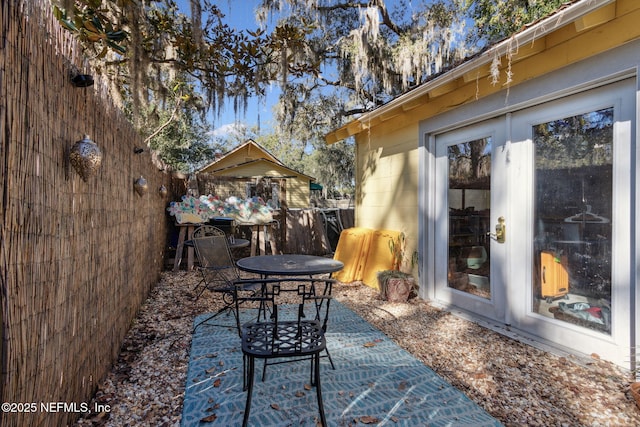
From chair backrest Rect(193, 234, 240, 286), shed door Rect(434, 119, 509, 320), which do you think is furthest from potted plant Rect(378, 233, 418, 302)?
chair backrest Rect(193, 234, 240, 286)

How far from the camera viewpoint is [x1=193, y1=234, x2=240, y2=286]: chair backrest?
12.6ft

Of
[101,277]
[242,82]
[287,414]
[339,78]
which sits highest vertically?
[339,78]

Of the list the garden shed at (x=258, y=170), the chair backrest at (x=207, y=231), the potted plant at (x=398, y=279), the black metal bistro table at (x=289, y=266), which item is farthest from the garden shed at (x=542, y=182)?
the garden shed at (x=258, y=170)

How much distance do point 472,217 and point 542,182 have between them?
0.89 metres

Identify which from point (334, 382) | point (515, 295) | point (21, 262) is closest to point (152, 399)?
point (334, 382)

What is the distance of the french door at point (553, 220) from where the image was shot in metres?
2.52

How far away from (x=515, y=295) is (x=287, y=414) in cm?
247

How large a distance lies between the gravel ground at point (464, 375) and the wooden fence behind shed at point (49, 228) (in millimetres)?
259

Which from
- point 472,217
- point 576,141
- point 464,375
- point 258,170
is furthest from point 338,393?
point 258,170

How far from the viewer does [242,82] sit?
18.2 feet

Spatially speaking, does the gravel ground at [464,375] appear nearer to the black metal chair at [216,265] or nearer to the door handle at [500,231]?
the black metal chair at [216,265]

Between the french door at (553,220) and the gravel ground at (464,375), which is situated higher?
the french door at (553,220)

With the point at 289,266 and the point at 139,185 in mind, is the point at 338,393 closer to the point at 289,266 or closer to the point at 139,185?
the point at 289,266

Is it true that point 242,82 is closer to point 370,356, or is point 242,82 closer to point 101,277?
point 101,277
